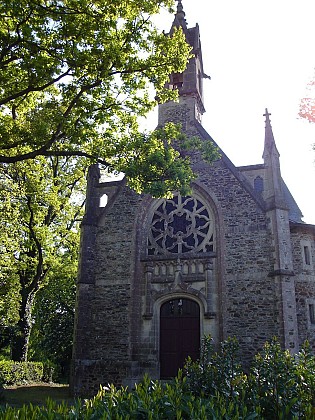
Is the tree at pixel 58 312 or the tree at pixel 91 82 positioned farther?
the tree at pixel 58 312

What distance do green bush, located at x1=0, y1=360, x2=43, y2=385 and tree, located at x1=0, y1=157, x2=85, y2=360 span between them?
0.92 m

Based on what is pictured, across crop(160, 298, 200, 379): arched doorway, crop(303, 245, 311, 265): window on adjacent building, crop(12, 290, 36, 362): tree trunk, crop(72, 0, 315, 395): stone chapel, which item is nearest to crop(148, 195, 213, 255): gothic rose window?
crop(72, 0, 315, 395): stone chapel

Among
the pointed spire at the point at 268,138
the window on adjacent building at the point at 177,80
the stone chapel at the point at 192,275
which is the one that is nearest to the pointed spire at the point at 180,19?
the window on adjacent building at the point at 177,80

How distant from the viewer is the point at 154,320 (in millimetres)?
15578

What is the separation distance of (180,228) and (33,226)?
23.9ft

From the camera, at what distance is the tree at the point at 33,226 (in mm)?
17875

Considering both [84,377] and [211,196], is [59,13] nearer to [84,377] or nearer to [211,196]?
[211,196]

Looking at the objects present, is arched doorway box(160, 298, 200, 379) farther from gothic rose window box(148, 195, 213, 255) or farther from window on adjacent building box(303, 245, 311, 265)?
window on adjacent building box(303, 245, 311, 265)

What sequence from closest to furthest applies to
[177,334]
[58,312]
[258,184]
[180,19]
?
[177,334] → [258,184] → [180,19] → [58,312]

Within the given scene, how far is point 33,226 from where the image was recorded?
19.7 meters

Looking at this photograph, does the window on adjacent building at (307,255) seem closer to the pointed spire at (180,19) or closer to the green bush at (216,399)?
the green bush at (216,399)

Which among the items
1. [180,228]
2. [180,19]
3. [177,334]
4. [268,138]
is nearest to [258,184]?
[268,138]

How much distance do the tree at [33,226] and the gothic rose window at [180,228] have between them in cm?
558

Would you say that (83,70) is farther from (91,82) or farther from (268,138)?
(268,138)
